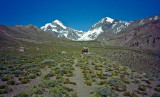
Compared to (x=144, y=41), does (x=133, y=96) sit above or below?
below

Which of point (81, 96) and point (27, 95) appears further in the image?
point (81, 96)

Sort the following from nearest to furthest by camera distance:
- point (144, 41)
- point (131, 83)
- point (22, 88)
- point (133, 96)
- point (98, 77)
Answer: point (133, 96) → point (22, 88) → point (131, 83) → point (98, 77) → point (144, 41)

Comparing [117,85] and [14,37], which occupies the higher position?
[14,37]

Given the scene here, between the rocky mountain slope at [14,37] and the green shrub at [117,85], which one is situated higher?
the rocky mountain slope at [14,37]

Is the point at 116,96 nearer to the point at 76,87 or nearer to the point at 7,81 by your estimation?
the point at 76,87

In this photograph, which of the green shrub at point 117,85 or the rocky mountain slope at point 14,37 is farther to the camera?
the rocky mountain slope at point 14,37

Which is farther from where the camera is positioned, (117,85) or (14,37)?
(14,37)

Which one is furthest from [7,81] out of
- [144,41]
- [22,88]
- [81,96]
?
[144,41]

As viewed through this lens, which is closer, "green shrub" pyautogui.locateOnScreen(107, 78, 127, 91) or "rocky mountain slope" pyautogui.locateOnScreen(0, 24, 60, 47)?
"green shrub" pyautogui.locateOnScreen(107, 78, 127, 91)

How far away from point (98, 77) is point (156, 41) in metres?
76.4

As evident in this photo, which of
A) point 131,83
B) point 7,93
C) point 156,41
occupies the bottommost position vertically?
point 131,83

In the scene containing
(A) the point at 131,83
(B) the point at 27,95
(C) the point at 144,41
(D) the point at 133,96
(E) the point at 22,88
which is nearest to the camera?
(B) the point at 27,95

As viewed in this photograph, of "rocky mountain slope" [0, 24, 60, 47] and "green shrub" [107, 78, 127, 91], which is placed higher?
"rocky mountain slope" [0, 24, 60, 47]

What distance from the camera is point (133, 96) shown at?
7176mm
